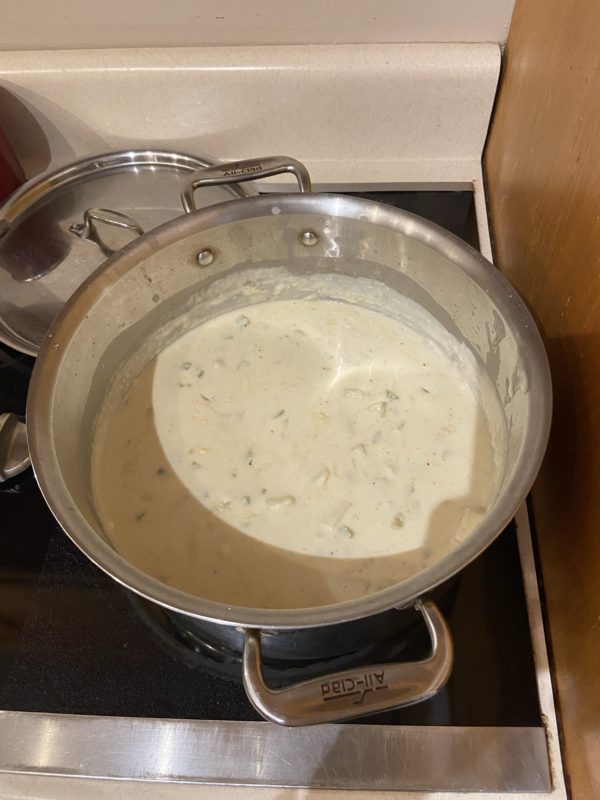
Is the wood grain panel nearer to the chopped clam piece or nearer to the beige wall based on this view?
the beige wall

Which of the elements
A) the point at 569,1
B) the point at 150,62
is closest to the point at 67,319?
the point at 150,62

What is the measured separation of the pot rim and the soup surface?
14 cm

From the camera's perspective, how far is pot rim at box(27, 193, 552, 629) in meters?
0.51

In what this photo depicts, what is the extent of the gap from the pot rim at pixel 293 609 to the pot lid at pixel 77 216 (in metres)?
0.20

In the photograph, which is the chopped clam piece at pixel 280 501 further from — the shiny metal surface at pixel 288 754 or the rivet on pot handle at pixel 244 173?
the rivet on pot handle at pixel 244 173

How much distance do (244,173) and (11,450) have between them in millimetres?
394

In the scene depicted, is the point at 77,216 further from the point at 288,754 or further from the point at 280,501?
the point at 288,754

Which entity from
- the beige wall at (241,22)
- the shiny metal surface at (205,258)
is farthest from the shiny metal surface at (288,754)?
the beige wall at (241,22)

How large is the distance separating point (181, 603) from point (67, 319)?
0.31 meters

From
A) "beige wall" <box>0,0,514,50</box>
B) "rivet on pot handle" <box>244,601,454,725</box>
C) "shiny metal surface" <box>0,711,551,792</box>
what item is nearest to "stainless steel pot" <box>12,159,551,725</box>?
"rivet on pot handle" <box>244,601,454,725</box>

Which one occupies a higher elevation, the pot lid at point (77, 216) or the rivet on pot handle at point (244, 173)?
the rivet on pot handle at point (244, 173)

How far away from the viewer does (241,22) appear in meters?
0.88

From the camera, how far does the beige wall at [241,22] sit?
858 millimetres

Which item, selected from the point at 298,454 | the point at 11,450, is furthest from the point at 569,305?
the point at 11,450
